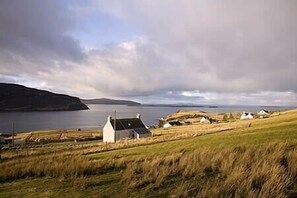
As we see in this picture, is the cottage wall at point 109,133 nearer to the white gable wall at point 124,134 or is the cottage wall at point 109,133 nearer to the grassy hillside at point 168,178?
the white gable wall at point 124,134

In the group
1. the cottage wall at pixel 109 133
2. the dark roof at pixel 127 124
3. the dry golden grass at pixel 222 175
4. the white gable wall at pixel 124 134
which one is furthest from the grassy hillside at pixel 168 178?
the dark roof at pixel 127 124

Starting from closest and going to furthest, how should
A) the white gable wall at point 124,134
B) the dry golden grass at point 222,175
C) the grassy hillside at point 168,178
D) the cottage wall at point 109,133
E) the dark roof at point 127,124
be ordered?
the dry golden grass at point 222,175
the grassy hillside at point 168,178
the cottage wall at point 109,133
the white gable wall at point 124,134
the dark roof at point 127,124

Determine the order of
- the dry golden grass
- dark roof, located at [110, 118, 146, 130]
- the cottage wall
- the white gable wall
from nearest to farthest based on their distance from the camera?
the dry golden grass → the cottage wall → the white gable wall → dark roof, located at [110, 118, 146, 130]

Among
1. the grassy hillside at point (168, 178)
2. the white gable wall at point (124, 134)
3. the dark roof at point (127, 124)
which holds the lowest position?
the white gable wall at point (124, 134)

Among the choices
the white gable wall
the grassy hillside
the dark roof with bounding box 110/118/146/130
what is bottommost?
the white gable wall

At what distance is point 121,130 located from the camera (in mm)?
82000

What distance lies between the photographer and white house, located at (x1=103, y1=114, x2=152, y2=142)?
7990cm

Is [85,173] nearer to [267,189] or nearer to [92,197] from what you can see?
[92,197]

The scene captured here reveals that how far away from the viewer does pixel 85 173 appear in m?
12.3

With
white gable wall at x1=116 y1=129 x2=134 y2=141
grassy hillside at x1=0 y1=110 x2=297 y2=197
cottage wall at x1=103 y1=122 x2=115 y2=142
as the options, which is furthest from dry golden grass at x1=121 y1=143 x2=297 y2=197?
white gable wall at x1=116 y1=129 x2=134 y2=141

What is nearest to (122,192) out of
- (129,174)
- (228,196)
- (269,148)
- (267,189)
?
(129,174)

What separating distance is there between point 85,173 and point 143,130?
240ft

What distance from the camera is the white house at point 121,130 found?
262ft

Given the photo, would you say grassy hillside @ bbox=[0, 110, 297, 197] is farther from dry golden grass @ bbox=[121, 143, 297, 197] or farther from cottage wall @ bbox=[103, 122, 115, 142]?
cottage wall @ bbox=[103, 122, 115, 142]
